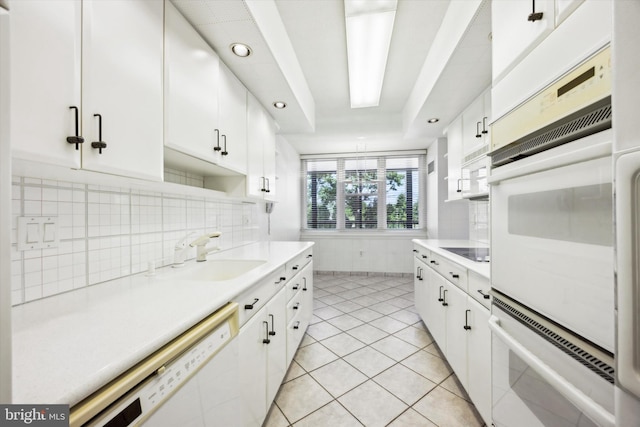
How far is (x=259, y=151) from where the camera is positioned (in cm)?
226

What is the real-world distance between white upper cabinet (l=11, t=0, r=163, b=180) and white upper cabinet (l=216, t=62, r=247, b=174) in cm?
51

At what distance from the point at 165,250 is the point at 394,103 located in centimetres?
291

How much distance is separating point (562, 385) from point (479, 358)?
777 mm

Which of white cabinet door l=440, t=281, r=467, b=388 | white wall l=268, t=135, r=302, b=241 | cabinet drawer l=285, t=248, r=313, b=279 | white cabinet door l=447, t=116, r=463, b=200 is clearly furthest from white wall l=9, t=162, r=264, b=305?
white cabinet door l=447, t=116, r=463, b=200

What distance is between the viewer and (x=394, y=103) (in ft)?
10.1

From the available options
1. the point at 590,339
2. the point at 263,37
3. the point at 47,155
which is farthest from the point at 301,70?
the point at 590,339

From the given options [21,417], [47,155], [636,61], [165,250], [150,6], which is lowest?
[21,417]

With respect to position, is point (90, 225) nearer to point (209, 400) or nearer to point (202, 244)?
point (202, 244)

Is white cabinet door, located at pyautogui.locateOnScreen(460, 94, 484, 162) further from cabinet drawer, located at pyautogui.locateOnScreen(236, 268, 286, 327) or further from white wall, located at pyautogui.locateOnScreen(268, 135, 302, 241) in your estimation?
white wall, located at pyautogui.locateOnScreen(268, 135, 302, 241)

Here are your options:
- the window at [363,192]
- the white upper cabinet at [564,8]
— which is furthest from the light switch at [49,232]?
the window at [363,192]

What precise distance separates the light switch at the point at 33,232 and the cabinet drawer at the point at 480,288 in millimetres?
1908

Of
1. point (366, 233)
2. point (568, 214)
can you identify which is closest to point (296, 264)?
point (568, 214)

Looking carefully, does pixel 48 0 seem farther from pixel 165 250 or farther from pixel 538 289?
pixel 538 289

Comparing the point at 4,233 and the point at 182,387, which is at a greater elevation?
the point at 4,233
